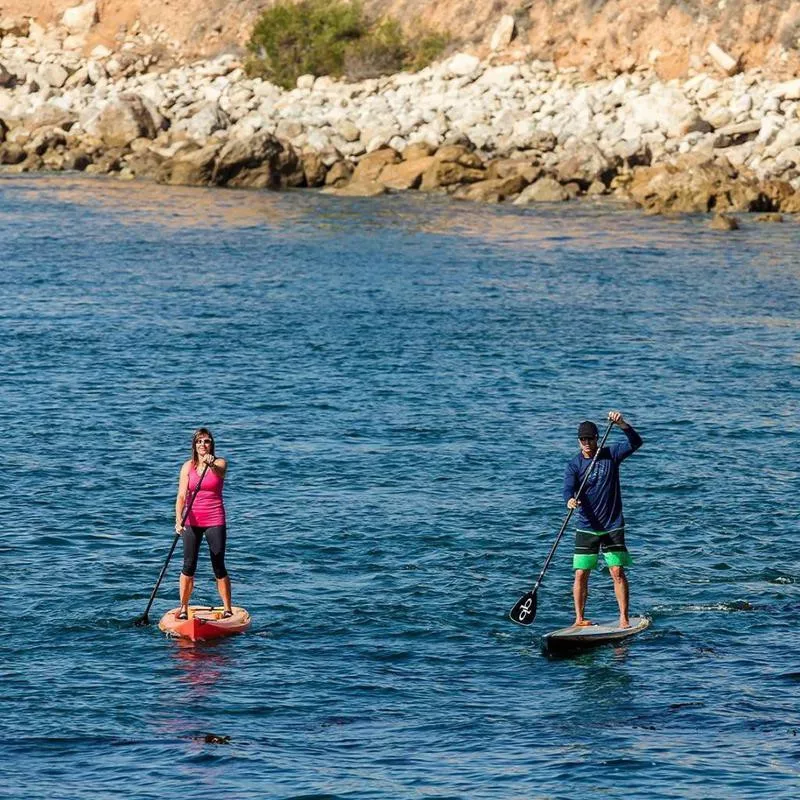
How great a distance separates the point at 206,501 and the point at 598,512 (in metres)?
4.40

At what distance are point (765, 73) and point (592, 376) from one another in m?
41.9

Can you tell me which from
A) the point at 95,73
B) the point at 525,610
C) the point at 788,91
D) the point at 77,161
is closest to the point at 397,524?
the point at 525,610

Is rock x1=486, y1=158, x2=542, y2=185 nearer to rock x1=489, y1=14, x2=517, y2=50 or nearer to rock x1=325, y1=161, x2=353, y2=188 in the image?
rock x1=325, y1=161, x2=353, y2=188

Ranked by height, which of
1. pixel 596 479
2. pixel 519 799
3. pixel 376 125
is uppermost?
pixel 376 125

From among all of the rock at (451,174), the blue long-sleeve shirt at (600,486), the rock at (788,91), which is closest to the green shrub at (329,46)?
the rock at (451,174)

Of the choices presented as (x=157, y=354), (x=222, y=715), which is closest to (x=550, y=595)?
A: (x=222, y=715)

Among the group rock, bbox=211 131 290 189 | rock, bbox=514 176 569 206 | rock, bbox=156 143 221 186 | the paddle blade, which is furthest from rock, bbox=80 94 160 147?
the paddle blade

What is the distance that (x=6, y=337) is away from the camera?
3662 centimetres

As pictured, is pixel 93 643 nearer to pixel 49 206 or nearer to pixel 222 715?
pixel 222 715

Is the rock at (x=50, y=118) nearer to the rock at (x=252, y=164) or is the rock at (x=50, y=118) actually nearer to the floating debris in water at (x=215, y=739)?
the rock at (x=252, y=164)

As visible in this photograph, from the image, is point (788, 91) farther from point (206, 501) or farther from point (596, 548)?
point (206, 501)

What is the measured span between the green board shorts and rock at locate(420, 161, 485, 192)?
1890 inches

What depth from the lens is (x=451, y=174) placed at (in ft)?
212

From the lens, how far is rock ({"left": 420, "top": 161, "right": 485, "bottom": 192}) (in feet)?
212
